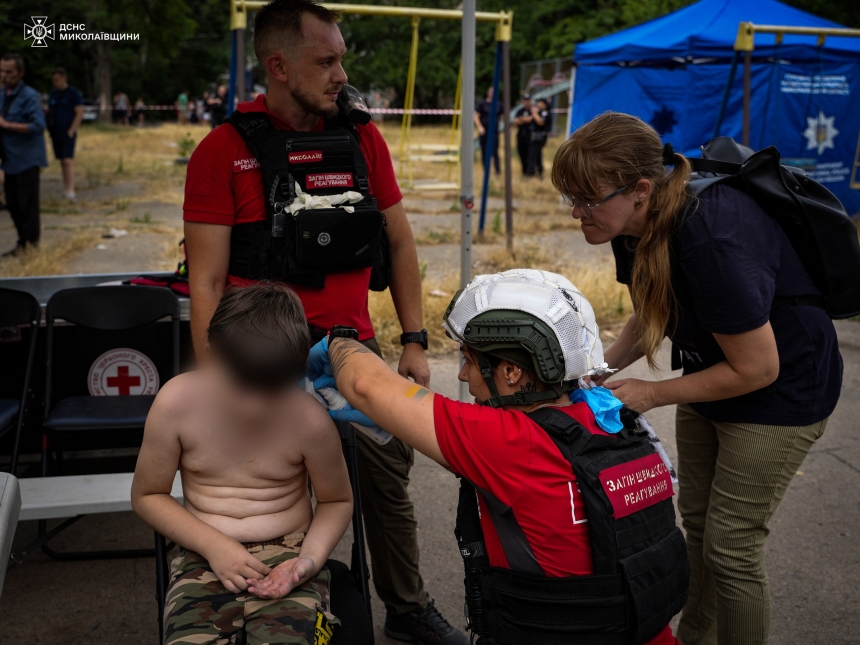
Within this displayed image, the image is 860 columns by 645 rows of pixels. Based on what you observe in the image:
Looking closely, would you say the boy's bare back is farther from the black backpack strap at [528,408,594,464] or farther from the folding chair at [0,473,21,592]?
the black backpack strap at [528,408,594,464]

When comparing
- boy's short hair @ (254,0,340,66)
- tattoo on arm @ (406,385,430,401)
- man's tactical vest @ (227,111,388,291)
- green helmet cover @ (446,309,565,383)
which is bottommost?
tattoo on arm @ (406,385,430,401)

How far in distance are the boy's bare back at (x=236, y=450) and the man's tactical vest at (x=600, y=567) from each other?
573 mm

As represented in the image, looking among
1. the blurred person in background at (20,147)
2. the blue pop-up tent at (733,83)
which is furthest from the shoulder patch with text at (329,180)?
the blue pop-up tent at (733,83)

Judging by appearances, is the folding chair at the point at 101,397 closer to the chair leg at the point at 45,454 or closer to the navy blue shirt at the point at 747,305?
the chair leg at the point at 45,454

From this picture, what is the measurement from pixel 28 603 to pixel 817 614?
9.76 feet

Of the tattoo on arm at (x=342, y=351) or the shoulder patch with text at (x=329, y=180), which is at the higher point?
the shoulder patch with text at (x=329, y=180)

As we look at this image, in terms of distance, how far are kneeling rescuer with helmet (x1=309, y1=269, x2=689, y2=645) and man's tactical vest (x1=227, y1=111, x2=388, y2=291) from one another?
78cm

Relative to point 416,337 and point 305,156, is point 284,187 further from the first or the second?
point 416,337

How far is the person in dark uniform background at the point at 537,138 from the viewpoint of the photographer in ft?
53.7

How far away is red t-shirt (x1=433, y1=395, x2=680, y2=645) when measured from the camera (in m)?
1.59

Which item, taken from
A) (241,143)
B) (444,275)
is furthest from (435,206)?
(241,143)

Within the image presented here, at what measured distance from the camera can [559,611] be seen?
1615 millimetres

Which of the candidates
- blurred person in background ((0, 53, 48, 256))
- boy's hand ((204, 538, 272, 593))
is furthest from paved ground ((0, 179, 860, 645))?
blurred person in background ((0, 53, 48, 256))

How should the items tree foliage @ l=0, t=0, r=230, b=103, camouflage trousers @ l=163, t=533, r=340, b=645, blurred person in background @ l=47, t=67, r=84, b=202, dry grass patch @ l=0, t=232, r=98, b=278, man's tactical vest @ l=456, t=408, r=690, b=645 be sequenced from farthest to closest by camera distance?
blurred person in background @ l=47, t=67, r=84, b=202, dry grass patch @ l=0, t=232, r=98, b=278, tree foliage @ l=0, t=0, r=230, b=103, camouflage trousers @ l=163, t=533, r=340, b=645, man's tactical vest @ l=456, t=408, r=690, b=645
